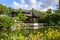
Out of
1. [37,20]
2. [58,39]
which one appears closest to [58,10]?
[37,20]

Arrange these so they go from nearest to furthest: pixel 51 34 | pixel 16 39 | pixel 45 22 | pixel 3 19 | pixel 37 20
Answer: pixel 16 39
pixel 51 34
pixel 3 19
pixel 45 22
pixel 37 20

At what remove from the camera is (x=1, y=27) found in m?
22.8

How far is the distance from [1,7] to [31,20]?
25.3ft

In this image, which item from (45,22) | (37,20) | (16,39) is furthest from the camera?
(37,20)

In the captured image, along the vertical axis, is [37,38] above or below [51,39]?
above

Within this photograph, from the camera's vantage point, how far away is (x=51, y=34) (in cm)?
560

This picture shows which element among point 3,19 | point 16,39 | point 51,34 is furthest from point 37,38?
point 3,19

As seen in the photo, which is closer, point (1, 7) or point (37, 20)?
point (1, 7)

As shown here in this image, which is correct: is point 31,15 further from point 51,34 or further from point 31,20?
point 51,34

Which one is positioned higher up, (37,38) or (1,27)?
(37,38)

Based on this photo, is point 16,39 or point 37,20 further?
point 37,20

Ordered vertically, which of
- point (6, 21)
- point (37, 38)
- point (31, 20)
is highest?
point (37, 38)

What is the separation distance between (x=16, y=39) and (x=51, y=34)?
69.3 inches

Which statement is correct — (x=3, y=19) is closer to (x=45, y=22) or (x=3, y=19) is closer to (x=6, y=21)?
(x=6, y=21)
